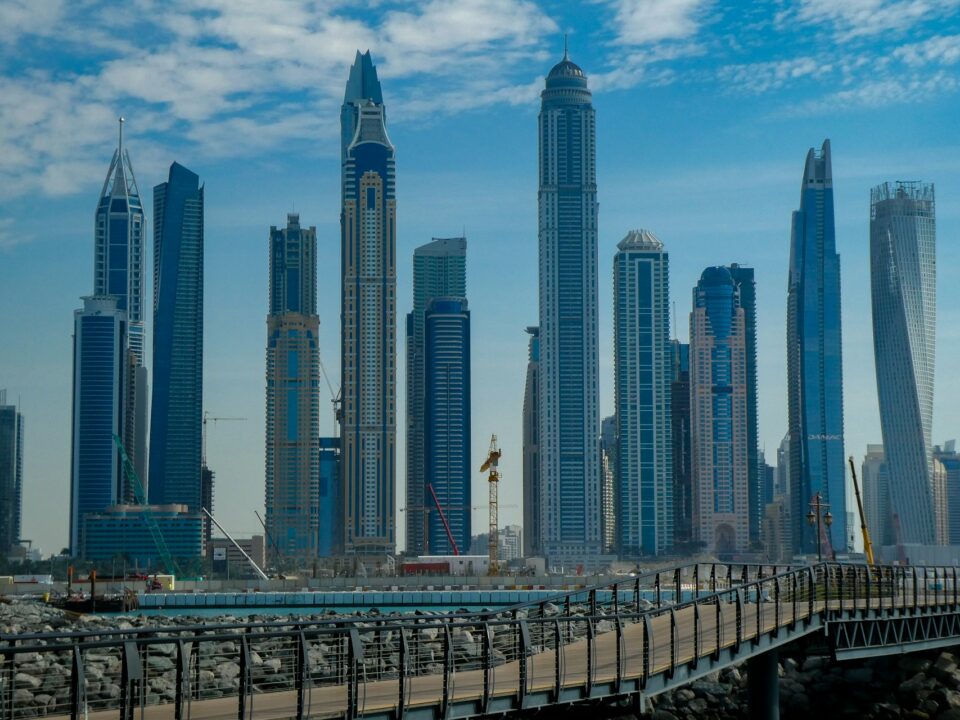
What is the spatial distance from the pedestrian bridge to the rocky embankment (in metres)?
2.44

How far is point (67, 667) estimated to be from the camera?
5319 cm

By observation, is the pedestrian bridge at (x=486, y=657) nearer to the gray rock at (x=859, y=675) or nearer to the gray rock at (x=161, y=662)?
the gray rock at (x=161, y=662)

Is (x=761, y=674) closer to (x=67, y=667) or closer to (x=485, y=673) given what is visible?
(x=485, y=673)

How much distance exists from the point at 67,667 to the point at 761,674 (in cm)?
2331

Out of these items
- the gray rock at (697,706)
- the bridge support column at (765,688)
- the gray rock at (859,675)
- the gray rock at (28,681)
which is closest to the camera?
the bridge support column at (765,688)

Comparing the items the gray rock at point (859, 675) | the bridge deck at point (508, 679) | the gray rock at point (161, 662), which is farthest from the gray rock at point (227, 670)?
the gray rock at point (859, 675)

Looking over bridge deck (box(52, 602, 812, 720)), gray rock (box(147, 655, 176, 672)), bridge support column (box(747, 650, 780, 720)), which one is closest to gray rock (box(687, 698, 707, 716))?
bridge deck (box(52, 602, 812, 720))

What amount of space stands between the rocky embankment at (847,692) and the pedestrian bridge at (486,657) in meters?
2.44

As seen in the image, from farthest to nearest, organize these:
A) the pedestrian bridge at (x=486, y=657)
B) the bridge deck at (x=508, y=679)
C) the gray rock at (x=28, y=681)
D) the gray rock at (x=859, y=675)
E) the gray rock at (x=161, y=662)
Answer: the gray rock at (x=859, y=675) < the gray rock at (x=161, y=662) < the gray rock at (x=28, y=681) < the bridge deck at (x=508, y=679) < the pedestrian bridge at (x=486, y=657)

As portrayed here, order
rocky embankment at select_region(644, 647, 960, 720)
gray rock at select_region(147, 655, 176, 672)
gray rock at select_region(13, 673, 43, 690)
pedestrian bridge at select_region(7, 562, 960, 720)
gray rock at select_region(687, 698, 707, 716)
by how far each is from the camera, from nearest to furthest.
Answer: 1. pedestrian bridge at select_region(7, 562, 960, 720)
2. gray rock at select_region(13, 673, 43, 690)
3. gray rock at select_region(147, 655, 176, 672)
4. rocky embankment at select_region(644, 647, 960, 720)
5. gray rock at select_region(687, 698, 707, 716)

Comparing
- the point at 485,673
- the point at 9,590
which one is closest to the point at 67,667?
the point at 485,673

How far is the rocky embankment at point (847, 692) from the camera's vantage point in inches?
2251

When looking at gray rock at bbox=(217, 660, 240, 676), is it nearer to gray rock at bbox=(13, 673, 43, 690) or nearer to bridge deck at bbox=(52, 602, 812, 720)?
gray rock at bbox=(13, 673, 43, 690)

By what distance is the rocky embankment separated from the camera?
5719cm
